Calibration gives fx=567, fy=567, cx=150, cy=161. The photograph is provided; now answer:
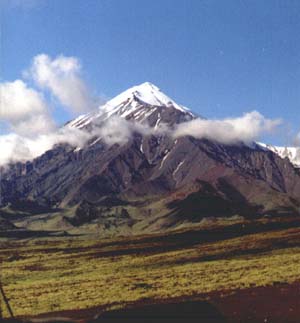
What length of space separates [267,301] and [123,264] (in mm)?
65671

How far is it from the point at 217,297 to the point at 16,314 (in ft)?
60.0

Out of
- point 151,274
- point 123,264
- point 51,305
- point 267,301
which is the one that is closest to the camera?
point 267,301

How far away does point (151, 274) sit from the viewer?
8481 cm

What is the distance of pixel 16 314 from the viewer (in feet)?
168

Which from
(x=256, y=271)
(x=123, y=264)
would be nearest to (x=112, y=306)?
(x=256, y=271)

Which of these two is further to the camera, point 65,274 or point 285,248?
point 285,248

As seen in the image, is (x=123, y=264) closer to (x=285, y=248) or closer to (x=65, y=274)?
(x=65, y=274)

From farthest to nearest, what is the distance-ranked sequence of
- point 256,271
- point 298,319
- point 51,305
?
point 256,271, point 51,305, point 298,319

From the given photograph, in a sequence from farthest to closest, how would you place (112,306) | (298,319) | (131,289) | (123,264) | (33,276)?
(123,264) → (33,276) → (131,289) → (112,306) → (298,319)

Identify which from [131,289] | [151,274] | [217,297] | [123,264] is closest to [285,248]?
[123,264]

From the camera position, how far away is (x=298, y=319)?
39406mm

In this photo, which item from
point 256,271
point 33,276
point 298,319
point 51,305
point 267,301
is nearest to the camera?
point 298,319

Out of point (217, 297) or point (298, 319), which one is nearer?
point (298, 319)

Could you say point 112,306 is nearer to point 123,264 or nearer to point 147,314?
point 147,314
